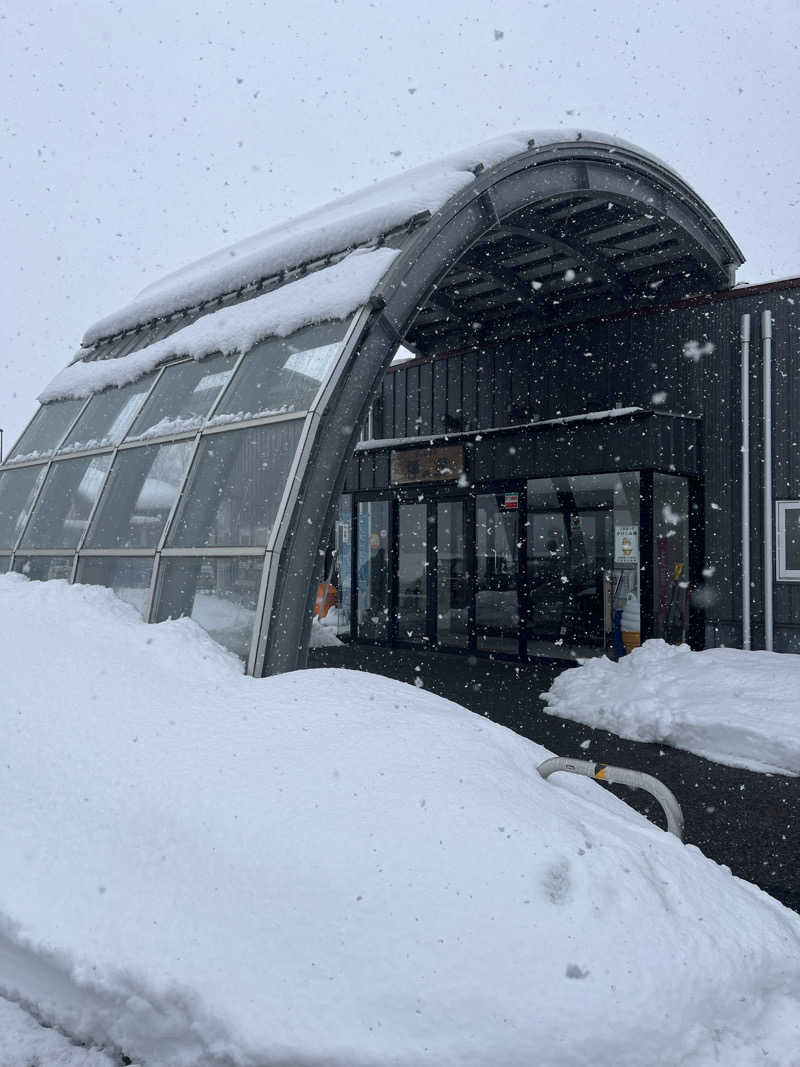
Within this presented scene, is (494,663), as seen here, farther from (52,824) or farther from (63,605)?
(52,824)

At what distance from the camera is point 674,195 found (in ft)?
34.5

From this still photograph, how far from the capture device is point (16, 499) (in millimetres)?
9867

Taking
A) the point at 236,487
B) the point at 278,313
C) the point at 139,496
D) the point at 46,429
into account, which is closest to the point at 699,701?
the point at 236,487

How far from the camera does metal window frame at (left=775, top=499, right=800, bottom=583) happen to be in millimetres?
10148

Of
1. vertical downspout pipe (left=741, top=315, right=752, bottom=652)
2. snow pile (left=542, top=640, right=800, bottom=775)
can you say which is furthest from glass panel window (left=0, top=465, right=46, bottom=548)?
vertical downspout pipe (left=741, top=315, right=752, bottom=652)

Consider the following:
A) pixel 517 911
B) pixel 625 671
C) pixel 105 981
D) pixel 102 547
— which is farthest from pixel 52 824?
pixel 625 671

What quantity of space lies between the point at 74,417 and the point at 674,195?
822cm

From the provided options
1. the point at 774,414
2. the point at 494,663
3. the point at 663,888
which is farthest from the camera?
the point at 494,663

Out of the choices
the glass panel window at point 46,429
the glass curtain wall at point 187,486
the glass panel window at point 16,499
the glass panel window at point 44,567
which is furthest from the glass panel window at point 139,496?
the glass panel window at point 46,429

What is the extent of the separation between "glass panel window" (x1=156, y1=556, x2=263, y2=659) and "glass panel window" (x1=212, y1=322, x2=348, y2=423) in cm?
131

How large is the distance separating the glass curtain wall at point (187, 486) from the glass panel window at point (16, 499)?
25 centimetres

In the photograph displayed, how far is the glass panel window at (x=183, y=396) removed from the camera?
24.4ft

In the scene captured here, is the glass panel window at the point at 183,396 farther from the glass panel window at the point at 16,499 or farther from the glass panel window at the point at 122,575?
the glass panel window at the point at 16,499

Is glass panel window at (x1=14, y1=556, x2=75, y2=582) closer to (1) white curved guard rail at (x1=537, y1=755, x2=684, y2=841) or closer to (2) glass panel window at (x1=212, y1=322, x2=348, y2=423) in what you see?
(2) glass panel window at (x1=212, y1=322, x2=348, y2=423)
